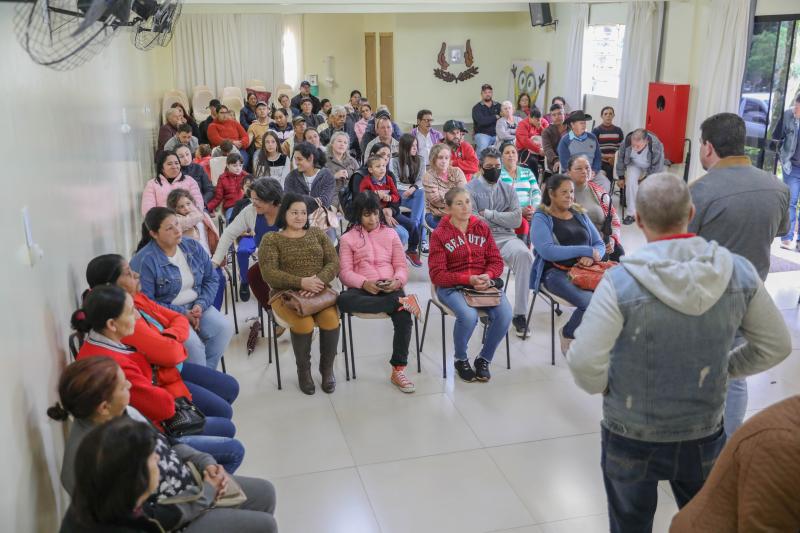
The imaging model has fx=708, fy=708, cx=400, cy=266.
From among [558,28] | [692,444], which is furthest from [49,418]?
[558,28]

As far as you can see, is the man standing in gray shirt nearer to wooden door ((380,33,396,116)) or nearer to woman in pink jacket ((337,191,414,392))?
woman in pink jacket ((337,191,414,392))

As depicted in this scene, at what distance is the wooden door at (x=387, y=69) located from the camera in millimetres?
14086

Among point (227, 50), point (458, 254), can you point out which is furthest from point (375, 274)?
point (227, 50)

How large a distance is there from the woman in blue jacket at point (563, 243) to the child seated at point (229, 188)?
114 inches

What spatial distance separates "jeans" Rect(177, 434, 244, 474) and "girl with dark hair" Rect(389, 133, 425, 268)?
372 cm

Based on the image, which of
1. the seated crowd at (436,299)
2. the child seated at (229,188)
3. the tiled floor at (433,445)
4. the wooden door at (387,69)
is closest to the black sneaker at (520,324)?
the seated crowd at (436,299)

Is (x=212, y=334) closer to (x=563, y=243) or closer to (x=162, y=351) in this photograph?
(x=162, y=351)

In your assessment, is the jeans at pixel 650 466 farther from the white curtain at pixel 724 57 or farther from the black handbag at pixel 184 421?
the white curtain at pixel 724 57

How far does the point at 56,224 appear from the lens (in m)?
2.77

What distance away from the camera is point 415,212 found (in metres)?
6.46

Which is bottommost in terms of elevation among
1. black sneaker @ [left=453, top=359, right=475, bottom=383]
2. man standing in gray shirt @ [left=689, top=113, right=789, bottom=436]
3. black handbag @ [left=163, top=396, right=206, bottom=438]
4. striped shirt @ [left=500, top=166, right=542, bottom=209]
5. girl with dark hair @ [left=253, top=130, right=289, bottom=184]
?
black sneaker @ [left=453, top=359, right=475, bottom=383]

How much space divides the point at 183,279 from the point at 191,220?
105 cm

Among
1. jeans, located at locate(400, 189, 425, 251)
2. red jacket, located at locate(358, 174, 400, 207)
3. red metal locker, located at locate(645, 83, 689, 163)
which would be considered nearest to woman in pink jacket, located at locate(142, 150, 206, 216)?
red jacket, located at locate(358, 174, 400, 207)

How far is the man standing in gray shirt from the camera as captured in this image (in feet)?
9.18
